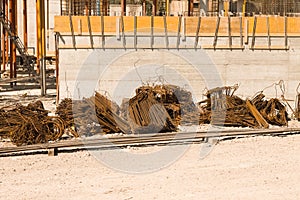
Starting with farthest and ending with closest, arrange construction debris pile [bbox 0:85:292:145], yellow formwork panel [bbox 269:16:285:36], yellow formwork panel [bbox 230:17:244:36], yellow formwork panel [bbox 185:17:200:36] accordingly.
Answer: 1. yellow formwork panel [bbox 269:16:285:36]
2. yellow formwork panel [bbox 230:17:244:36]
3. yellow formwork panel [bbox 185:17:200:36]
4. construction debris pile [bbox 0:85:292:145]

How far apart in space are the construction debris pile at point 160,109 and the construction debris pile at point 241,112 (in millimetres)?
423

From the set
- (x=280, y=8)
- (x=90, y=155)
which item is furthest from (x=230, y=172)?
(x=280, y=8)

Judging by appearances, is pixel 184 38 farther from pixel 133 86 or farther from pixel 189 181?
pixel 189 181

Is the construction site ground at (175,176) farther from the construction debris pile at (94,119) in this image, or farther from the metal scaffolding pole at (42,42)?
the metal scaffolding pole at (42,42)

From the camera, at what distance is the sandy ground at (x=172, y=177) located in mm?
8375

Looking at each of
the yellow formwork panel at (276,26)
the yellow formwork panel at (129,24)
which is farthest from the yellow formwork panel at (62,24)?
the yellow formwork panel at (276,26)

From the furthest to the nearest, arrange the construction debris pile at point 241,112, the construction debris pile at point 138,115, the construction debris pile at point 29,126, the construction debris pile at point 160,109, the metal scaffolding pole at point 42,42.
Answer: the metal scaffolding pole at point 42,42 < the construction debris pile at point 241,112 < the construction debris pile at point 160,109 < the construction debris pile at point 138,115 < the construction debris pile at point 29,126

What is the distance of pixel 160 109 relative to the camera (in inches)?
513

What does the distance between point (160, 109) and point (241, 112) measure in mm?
2084

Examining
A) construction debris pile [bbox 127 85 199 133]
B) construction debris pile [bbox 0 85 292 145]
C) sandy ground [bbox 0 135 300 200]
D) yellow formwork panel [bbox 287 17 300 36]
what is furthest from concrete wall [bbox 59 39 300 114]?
sandy ground [bbox 0 135 300 200]

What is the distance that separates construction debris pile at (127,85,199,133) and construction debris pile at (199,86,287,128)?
0.42 metres

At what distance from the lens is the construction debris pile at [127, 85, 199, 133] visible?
12.6 meters

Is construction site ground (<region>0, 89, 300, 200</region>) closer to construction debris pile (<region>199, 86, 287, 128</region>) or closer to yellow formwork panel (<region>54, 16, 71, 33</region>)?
construction debris pile (<region>199, 86, 287, 128</region>)

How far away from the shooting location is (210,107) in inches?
573
